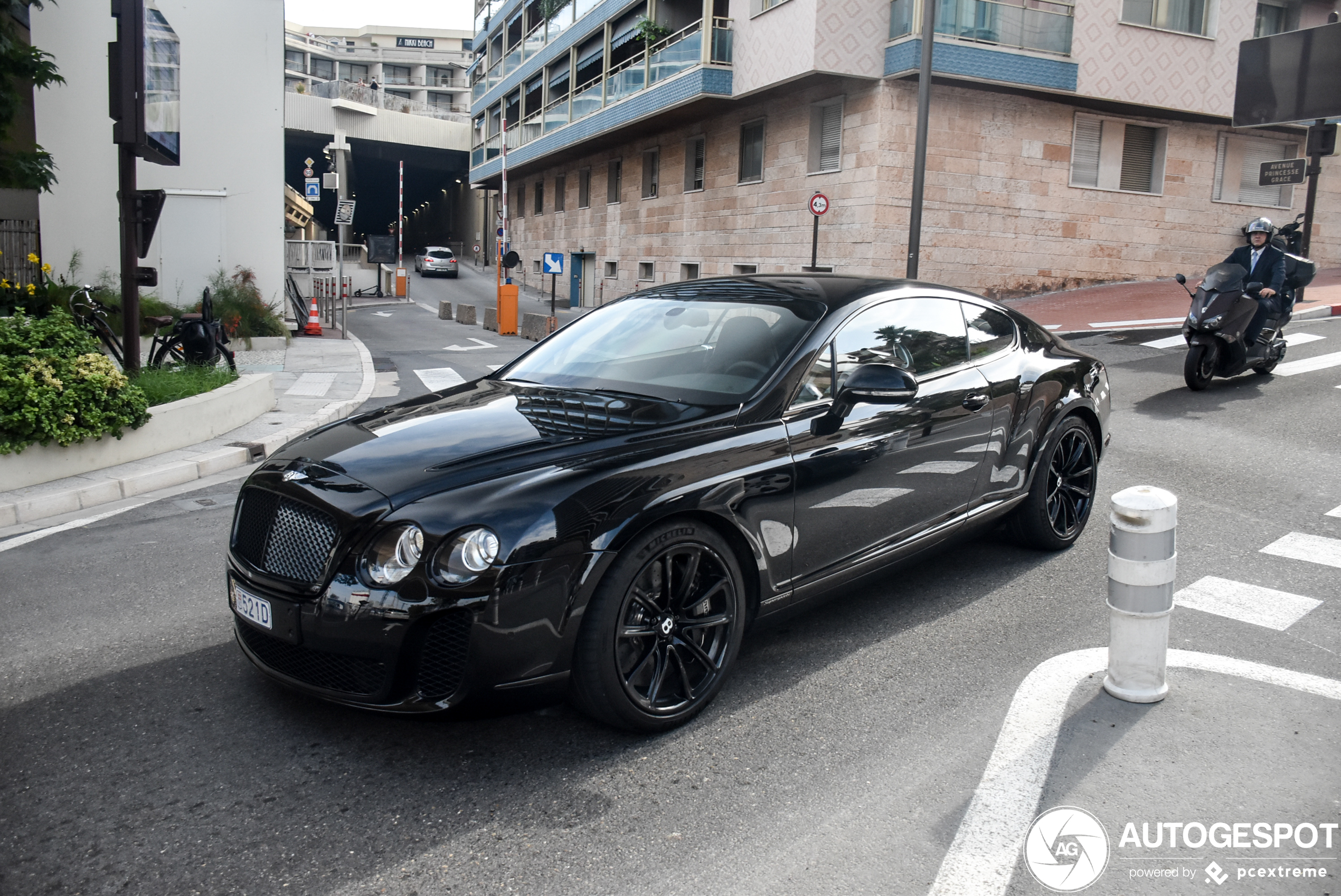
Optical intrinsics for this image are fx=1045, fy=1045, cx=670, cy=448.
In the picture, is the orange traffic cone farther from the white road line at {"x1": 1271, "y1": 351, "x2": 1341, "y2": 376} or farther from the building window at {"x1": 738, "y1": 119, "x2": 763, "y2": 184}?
the white road line at {"x1": 1271, "y1": 351, "x2": 1341, "y2": 376}

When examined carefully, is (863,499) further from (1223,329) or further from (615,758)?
(1223,329)

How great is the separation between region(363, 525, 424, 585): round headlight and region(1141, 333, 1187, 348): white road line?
43.0 ft

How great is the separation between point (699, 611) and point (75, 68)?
17123mm

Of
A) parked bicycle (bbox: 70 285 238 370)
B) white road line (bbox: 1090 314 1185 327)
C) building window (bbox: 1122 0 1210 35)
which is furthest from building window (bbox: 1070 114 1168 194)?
parked bicycle (bbox: 70 285 238 370)

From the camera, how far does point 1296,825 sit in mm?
2920

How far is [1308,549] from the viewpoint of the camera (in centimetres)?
569

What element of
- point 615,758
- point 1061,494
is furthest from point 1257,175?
point 615,758

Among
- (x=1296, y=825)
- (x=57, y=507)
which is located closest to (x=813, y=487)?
(x=1296, y=825)

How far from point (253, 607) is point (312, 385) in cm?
987

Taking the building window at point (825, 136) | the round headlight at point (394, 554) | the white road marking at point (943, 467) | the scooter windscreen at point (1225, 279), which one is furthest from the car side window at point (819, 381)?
the building window at point (825, 136)

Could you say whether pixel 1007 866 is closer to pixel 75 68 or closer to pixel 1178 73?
pixel 75 68

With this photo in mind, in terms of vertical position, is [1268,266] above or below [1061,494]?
above

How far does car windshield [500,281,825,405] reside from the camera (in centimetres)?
406

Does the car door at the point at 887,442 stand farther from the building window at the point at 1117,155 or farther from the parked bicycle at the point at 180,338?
the building window at the point at 1117,155
